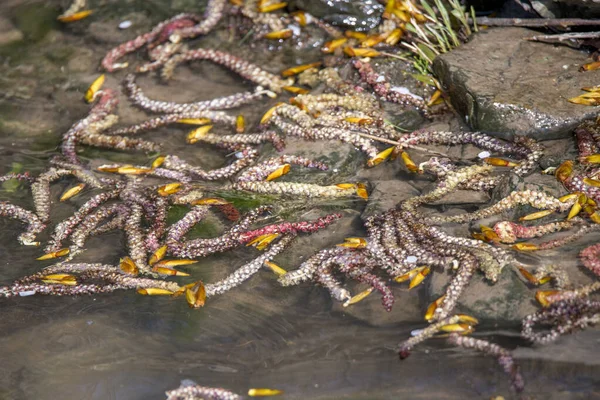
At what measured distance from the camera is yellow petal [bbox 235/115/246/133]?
446 centimetres

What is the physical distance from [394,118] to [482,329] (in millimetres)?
1881

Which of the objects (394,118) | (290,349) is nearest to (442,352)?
(290,349)

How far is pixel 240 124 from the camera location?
4.48 m

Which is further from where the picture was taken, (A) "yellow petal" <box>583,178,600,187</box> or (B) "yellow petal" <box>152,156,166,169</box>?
(B) "yellow petal" <box>152,156,166,169</box>

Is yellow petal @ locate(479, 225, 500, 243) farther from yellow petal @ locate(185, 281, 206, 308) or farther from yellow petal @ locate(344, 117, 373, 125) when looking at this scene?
yellow petal @ locate(185, 281, 206, 308)

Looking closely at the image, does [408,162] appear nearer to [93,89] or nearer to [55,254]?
[55,254]

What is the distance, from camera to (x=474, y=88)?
13.0 ft

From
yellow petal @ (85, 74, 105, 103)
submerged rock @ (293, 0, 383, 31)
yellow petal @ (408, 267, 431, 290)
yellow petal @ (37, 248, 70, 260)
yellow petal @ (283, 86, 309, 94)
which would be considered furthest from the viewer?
submerged rock @ (293, 0, 383, 31)

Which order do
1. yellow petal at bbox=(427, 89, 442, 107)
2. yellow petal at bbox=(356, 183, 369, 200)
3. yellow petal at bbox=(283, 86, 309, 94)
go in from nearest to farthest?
1. yellow petal at bbox=(356, 183, 369, 200)
2. yellow petal at bbox=(427, 89, 442, 107)
3. yellow petal at bbox=(283, 86, 309, 94)

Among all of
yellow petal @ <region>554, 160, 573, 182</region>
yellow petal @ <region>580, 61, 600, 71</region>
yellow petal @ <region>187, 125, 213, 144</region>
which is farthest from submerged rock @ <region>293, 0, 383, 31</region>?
yellow petal @ <region>554, 160, 573, 182</region>

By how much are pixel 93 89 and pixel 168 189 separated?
1.50 meters

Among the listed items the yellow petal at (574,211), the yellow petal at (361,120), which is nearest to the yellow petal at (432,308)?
the yellow petal at (574,211)

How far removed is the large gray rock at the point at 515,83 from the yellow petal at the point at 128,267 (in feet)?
7.36

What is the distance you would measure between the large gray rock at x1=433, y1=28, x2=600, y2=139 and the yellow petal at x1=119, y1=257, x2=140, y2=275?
224 cm
